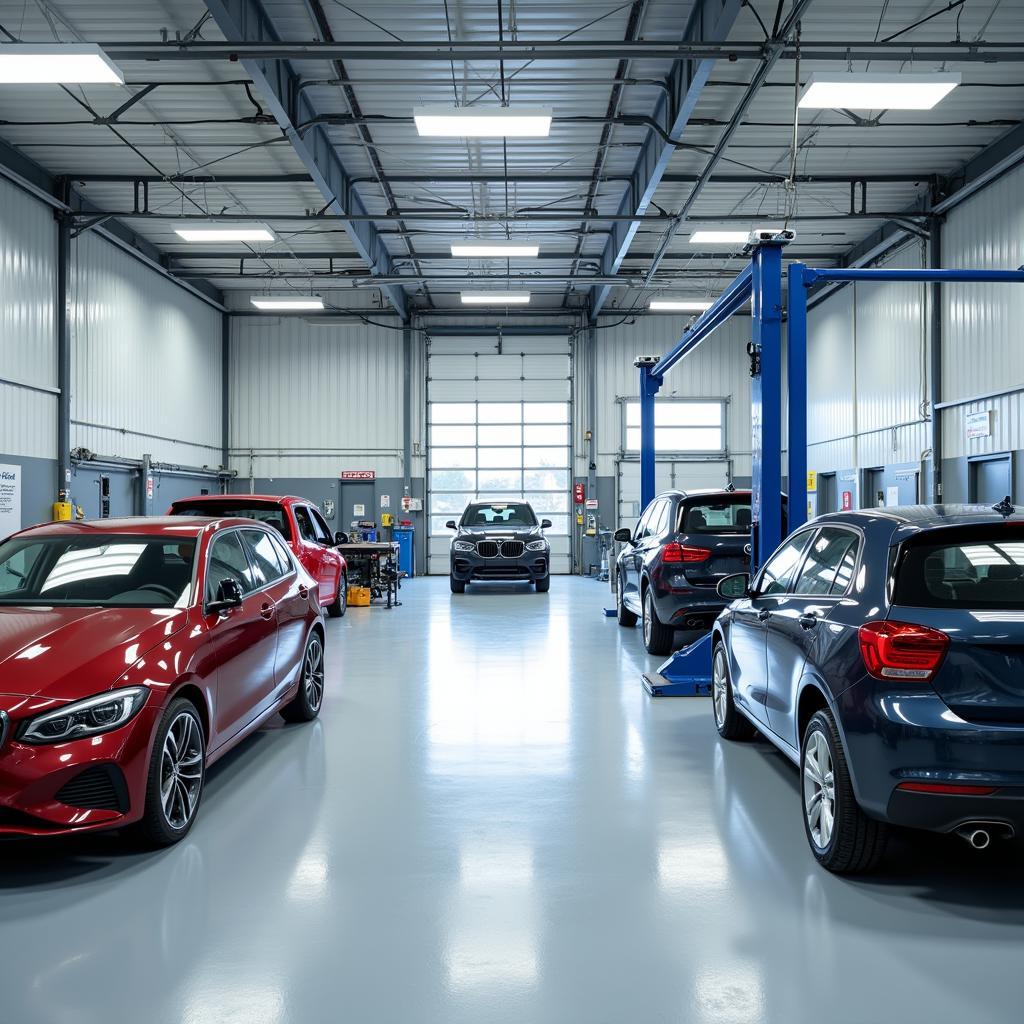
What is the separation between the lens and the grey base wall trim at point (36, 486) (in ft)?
44.1

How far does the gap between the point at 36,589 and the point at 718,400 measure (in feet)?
66.1

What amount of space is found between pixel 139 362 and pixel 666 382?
12522mm

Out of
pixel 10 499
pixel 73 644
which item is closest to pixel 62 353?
pixel 10 499

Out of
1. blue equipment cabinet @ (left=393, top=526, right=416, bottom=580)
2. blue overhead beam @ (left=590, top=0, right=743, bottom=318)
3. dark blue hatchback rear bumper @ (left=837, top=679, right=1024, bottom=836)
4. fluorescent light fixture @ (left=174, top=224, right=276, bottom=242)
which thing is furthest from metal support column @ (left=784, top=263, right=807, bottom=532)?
blue equipment cabinet @ (left=393, top=526, right=416, bottom=580)

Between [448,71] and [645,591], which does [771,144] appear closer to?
[448,71]

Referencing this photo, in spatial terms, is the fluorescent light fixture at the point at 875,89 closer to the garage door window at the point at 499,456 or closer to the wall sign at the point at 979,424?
the wall sign at the point at 979,424

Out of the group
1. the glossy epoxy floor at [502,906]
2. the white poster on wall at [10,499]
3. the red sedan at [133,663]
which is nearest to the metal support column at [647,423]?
the glossy epoxy floor at [502,906]

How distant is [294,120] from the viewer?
11164 mm

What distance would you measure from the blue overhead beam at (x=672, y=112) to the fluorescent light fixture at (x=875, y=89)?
1.10 metres

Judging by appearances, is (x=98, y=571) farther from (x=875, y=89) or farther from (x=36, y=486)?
(x=36, y=486)

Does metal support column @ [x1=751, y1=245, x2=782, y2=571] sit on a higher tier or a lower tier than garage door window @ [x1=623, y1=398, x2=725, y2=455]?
lower

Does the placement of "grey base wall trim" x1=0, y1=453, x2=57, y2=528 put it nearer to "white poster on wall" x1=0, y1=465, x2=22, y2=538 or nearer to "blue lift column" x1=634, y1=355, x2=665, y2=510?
"white poster on wall" x1=0, y1=465, x2=22, y2=538

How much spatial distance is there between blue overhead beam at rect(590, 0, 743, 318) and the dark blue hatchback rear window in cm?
720

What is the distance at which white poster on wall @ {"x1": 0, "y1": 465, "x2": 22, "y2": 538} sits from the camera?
42.2 feet
